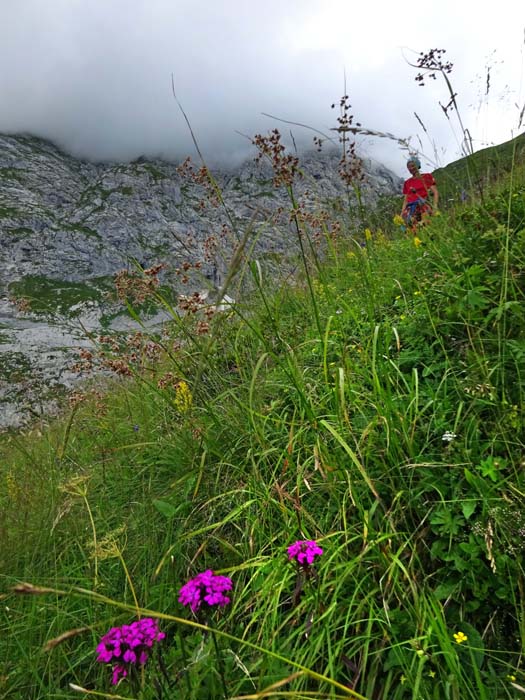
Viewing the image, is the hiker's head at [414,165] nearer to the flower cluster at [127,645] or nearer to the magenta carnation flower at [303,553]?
the magenta carnation flower at [303,553]

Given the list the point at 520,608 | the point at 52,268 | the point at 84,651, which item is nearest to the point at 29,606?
the point at 84,651

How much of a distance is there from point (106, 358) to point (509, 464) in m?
2.39

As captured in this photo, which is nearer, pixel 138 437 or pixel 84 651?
pixel 84 651

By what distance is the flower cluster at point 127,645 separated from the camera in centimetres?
111

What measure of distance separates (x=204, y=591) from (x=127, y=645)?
242mm

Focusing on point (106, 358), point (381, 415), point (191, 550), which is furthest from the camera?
point (106, 358)

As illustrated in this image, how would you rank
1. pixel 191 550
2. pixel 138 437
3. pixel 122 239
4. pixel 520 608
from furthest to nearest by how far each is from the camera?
1. pixel 122 239
2. pixel 138 437
3. pixel 191 550
4. pixel 520 608

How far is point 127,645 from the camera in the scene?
1.13m

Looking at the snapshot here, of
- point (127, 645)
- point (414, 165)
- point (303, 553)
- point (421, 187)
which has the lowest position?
point (127, 645)

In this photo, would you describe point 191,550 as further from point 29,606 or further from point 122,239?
point 122,239

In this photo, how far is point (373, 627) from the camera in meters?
1.61

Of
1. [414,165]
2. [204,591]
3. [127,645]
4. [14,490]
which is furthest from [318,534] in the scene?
[14,490]

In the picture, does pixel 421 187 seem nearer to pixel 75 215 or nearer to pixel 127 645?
pixel 127 645

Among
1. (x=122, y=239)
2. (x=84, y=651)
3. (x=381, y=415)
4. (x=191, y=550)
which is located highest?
(x=122, y=239)
